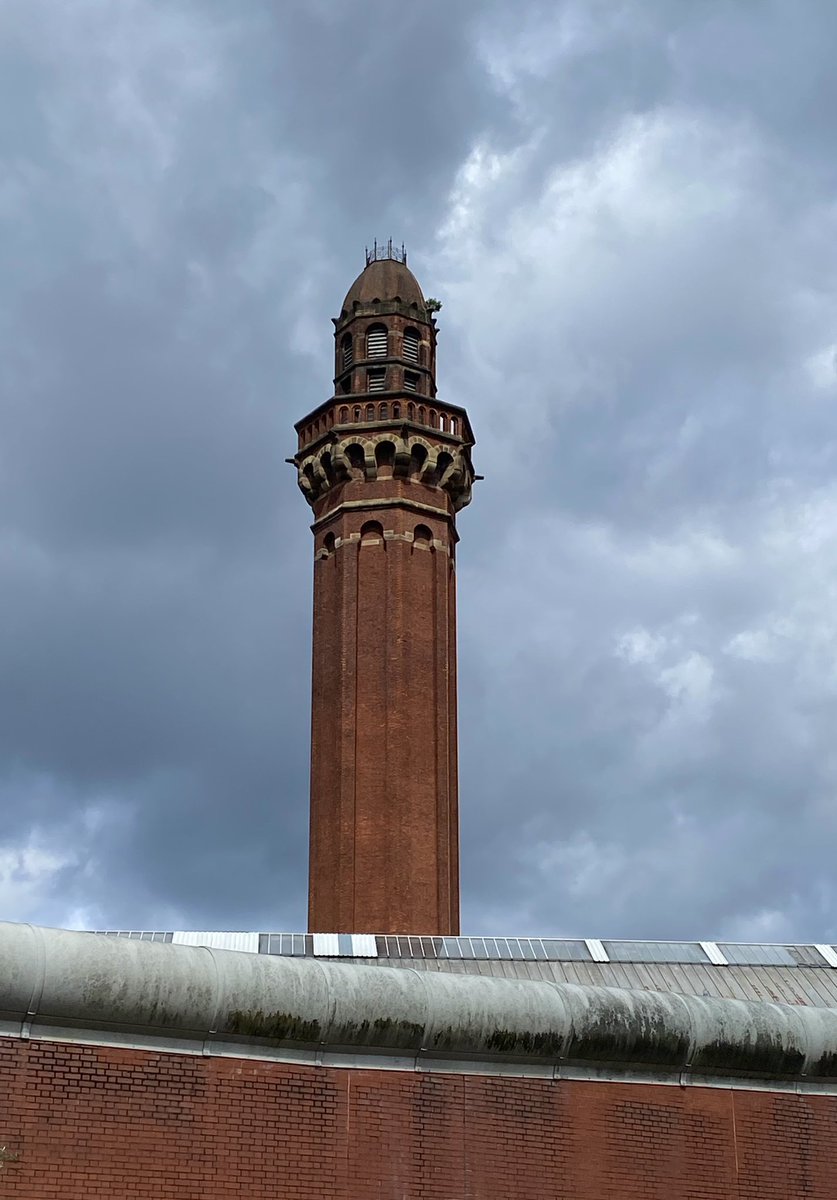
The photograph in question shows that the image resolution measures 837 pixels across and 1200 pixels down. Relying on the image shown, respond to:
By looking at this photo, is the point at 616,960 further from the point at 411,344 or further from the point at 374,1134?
the point at 411,344

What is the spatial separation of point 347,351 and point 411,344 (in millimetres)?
2003

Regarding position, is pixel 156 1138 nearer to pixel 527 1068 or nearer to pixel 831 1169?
pixel 527 1068

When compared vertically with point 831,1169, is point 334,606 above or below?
above

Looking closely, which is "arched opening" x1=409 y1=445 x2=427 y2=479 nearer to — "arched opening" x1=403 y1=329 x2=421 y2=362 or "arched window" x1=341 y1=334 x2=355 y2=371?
"arched opening" x1=403 y1=329 x2=421 y2=362

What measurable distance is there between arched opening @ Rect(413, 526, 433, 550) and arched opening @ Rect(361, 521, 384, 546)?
988 millimetres

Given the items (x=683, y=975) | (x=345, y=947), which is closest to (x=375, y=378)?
(x=345, y=947)

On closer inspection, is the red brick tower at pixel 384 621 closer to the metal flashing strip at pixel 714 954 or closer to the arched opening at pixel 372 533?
the arched opening at pixel 372 533

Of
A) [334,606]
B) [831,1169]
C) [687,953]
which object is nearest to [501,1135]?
[831,1169]

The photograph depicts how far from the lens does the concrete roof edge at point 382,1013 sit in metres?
14.7

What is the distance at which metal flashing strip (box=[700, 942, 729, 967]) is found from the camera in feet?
99.1

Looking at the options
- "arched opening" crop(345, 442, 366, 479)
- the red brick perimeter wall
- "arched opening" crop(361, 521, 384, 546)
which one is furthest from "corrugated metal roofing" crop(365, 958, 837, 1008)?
"arched opening" crop(345, 442, 366, 479)

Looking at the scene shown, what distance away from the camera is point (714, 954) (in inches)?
1210

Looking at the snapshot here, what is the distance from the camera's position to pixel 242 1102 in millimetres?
15508

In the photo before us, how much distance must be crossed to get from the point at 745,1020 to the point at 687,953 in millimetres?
12913
